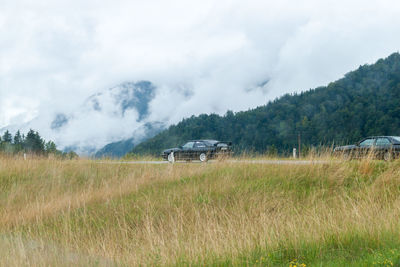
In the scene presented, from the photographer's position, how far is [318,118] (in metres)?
76.8

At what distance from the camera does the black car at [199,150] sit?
21.4m

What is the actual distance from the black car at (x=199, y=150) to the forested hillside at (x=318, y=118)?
39.0 meters

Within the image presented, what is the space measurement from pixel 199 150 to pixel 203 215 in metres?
11.9

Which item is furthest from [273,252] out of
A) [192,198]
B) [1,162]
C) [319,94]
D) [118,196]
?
[319,94]

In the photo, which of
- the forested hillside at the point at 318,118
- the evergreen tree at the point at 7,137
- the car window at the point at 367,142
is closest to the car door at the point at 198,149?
the car window at the point at 367,142

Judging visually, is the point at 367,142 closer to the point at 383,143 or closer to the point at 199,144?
the point at 383,143

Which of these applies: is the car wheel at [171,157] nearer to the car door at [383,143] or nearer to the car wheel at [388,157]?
the car door at [383,143]

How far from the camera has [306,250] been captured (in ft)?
19.6

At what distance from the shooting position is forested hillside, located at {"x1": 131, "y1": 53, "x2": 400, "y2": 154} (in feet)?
229

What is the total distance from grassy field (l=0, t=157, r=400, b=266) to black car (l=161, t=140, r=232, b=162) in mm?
6247

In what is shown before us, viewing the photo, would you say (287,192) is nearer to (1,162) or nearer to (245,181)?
(245,181)

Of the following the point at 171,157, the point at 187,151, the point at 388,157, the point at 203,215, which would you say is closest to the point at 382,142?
the point at 388,157

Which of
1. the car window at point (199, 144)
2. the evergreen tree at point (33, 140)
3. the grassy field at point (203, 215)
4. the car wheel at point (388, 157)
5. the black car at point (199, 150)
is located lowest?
the grassy field at point (203, 215)

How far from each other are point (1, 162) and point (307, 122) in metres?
67.1
